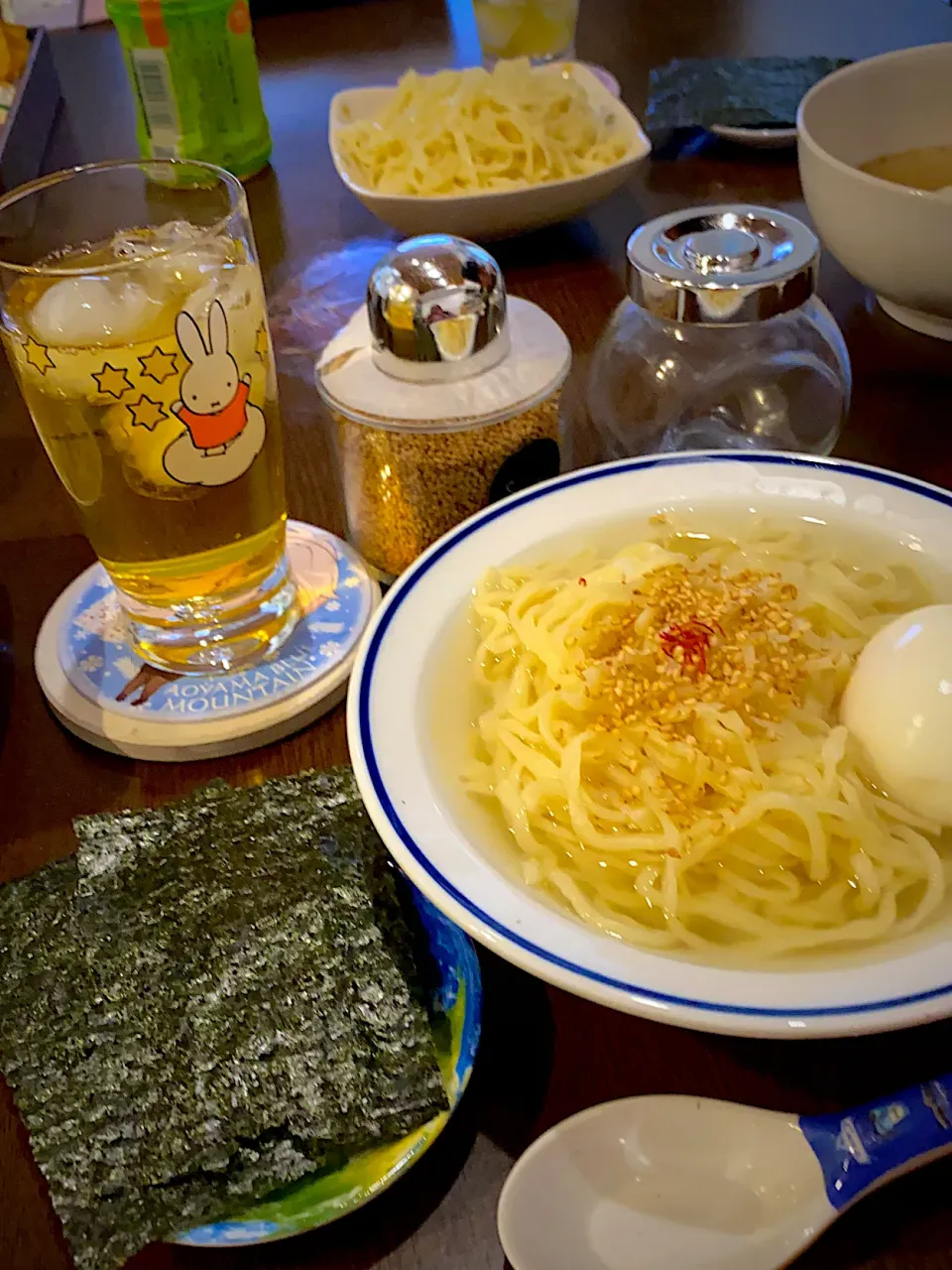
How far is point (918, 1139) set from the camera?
0.62 metres

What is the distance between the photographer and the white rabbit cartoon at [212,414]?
0.88m

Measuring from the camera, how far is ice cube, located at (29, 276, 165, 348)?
2.78 ft

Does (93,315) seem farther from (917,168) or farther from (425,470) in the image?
(917,168)

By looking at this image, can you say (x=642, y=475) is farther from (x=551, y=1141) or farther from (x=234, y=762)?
(x=551, y=1141)

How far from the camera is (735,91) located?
1944 mm


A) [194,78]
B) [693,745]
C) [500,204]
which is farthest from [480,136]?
[693,745]

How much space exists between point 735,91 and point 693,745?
5.43 feet

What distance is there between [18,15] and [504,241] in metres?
2.27

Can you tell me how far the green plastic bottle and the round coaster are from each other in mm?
1098

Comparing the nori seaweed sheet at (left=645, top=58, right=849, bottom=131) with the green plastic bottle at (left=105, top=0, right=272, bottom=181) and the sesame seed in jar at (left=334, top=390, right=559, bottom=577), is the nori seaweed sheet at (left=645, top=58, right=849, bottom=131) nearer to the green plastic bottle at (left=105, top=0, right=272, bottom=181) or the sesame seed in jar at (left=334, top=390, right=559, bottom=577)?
the green plastic bottle at (left=105, top=0, right=272, bottom=181)

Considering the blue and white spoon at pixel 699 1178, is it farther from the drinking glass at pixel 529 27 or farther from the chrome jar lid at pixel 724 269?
the drinking glass at pixel 529 27

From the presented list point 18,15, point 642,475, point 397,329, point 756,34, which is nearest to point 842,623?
point 642,475

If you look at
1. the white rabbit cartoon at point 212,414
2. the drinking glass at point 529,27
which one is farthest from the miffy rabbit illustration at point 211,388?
the drinking glass at point 529,27

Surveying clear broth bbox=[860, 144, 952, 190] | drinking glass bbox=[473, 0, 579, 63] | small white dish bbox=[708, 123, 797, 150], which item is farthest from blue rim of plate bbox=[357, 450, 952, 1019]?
drinking glass bbox=[473, 0, 579, 63]
